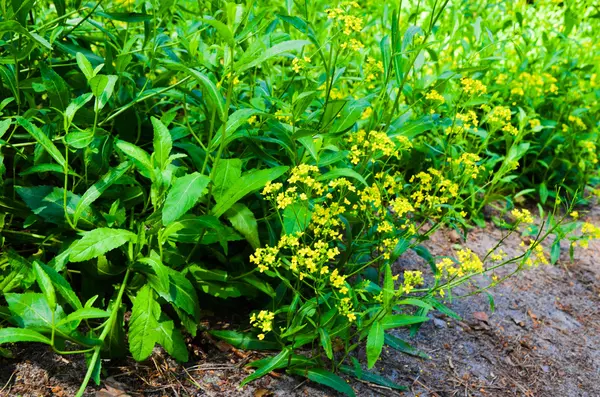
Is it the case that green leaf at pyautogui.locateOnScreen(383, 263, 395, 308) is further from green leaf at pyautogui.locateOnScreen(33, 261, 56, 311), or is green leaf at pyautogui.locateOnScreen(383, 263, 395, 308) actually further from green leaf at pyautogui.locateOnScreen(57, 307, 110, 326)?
green leaf at pyautogui.locateOnScreen(33, 261, 56, 311)

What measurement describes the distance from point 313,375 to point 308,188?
0.65 meters

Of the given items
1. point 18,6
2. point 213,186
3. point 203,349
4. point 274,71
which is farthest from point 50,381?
point 274,71

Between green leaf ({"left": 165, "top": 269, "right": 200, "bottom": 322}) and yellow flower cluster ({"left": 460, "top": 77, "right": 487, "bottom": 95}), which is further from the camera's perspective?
yellow flower cluster ({"left": 460, "top": 77, "right": 487, "bottom": 95})

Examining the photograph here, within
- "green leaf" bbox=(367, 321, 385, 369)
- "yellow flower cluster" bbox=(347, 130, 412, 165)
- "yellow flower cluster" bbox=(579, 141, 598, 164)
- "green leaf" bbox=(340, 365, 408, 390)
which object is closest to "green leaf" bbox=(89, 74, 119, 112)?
"yellow flower cluster" bbox=(347, 130, 412, 165)

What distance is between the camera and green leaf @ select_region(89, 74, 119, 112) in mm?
1873

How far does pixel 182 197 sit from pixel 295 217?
17.2 inches

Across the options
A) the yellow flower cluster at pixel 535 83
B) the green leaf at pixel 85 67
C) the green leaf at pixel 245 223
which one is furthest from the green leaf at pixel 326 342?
the yellow flower cluster at pixel 535 83

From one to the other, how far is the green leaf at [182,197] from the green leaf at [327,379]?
2.51 ft

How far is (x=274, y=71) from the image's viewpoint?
296 cm

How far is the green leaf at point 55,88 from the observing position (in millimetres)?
2027

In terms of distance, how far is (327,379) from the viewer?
204 cm

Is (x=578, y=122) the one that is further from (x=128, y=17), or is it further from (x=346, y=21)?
(x=128, y=17)

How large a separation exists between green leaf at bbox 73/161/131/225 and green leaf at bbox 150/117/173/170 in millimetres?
182

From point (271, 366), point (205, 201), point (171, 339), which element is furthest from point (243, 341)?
point (205, 201)
